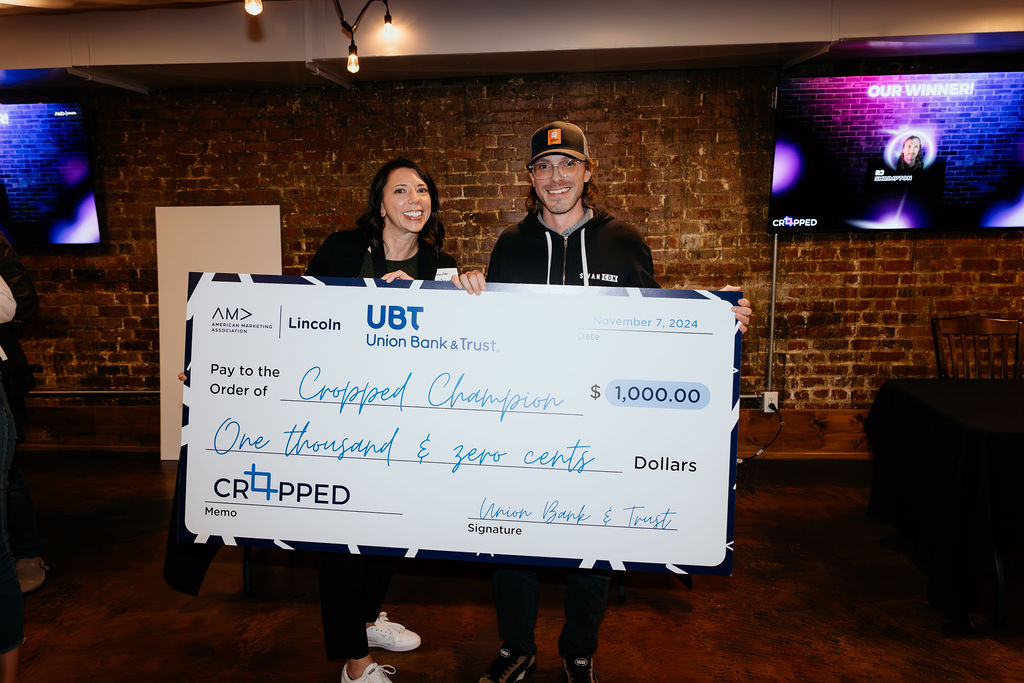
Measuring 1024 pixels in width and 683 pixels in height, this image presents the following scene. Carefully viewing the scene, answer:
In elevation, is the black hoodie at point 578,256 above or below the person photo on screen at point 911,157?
below

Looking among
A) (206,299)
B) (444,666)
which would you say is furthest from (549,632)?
(206,299)

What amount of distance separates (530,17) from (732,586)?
9.44 ft

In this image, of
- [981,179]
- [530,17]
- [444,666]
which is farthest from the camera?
[981,179]

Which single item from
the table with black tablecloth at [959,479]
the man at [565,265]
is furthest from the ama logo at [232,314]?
the table with black tablecloth at [959,479]

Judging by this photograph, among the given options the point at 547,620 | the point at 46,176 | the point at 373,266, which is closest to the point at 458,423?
the point at 373,266

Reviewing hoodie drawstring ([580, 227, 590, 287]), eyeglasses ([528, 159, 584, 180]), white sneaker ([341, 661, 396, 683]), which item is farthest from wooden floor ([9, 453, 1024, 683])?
eyeglasses ([528, 159, 584, 180])

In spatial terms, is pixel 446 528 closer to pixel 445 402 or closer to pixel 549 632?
pixel 445 402

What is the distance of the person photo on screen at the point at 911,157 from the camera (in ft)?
11.1

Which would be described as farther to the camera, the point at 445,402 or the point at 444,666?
the point at 444,666

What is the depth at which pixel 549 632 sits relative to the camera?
6.85ft

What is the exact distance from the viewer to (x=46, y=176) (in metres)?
3.71

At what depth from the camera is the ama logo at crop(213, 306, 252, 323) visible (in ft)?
5.00

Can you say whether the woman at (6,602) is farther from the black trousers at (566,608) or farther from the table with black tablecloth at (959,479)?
the table with black tablecloth at (959,479)

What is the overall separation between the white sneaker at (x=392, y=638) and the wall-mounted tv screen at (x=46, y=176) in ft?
10.8
